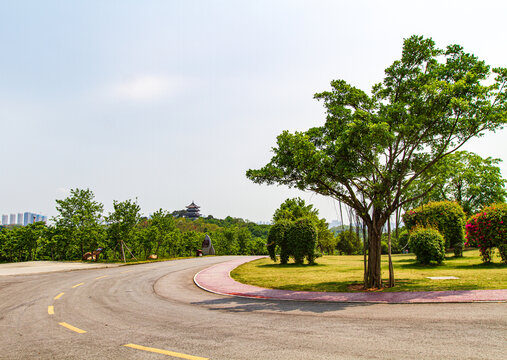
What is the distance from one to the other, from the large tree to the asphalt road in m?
5.41

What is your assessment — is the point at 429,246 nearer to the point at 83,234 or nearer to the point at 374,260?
the point at 374,260

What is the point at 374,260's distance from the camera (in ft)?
44.9

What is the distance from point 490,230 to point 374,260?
1027 centimetres

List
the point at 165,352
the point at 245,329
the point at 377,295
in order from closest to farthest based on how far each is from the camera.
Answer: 1. the point at 165,352
2. the point at 245,329
3. the point at 377,295

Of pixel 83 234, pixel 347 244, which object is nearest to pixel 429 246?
pixel 83 234

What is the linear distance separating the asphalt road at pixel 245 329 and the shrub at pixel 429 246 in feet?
41.3

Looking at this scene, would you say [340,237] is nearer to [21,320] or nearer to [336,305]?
[336,305]

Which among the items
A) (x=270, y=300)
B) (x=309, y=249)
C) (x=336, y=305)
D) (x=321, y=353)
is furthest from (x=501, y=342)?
(x=309, y=249)

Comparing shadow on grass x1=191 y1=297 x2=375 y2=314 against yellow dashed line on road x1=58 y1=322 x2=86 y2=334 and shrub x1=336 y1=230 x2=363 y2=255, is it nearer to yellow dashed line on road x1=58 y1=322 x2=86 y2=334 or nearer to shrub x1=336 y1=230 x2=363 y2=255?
yellow dashed line on road x1=58 y1=322 x2=86 y2=334

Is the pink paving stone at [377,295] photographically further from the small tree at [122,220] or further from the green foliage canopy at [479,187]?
the green foliage canopy at [479,187]

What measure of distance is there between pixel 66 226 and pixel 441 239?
39.5 metres

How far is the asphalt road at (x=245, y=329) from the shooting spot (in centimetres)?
604

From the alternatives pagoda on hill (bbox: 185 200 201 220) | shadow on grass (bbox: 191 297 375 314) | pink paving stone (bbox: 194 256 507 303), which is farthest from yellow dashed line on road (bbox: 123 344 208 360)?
pagoda on hill (bbox: 185 200 201 220)

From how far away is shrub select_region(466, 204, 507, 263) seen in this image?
1839 centimetres
